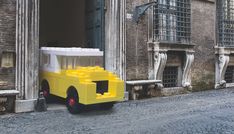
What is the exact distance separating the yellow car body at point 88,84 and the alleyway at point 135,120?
463 millimetres

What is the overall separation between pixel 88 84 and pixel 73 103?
86cm

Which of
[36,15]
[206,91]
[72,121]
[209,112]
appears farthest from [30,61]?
[206,91]

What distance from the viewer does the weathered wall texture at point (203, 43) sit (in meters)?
13.4

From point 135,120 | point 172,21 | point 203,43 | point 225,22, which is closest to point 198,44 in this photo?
point 203,43

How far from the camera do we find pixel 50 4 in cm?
1473

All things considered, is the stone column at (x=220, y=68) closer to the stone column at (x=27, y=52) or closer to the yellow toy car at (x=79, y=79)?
the yellow toy car at (x=79, y=79)

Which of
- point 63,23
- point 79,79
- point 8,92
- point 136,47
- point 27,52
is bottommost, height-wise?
point 8,92

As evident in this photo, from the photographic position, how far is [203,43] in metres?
13.8

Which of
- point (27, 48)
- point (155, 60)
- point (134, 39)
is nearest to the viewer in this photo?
point (27, 48)

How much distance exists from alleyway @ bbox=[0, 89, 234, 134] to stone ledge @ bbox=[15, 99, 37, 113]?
0.82ft

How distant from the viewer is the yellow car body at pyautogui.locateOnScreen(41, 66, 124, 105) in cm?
782

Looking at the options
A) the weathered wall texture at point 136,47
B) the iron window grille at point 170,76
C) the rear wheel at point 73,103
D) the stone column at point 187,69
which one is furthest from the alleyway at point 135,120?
the stone column at point 187,69

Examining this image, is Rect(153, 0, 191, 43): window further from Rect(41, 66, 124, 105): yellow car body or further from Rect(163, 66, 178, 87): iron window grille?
Rect(41, 66, 124, 105): yellow car body

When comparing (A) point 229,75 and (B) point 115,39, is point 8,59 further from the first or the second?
(A) point 229,75
